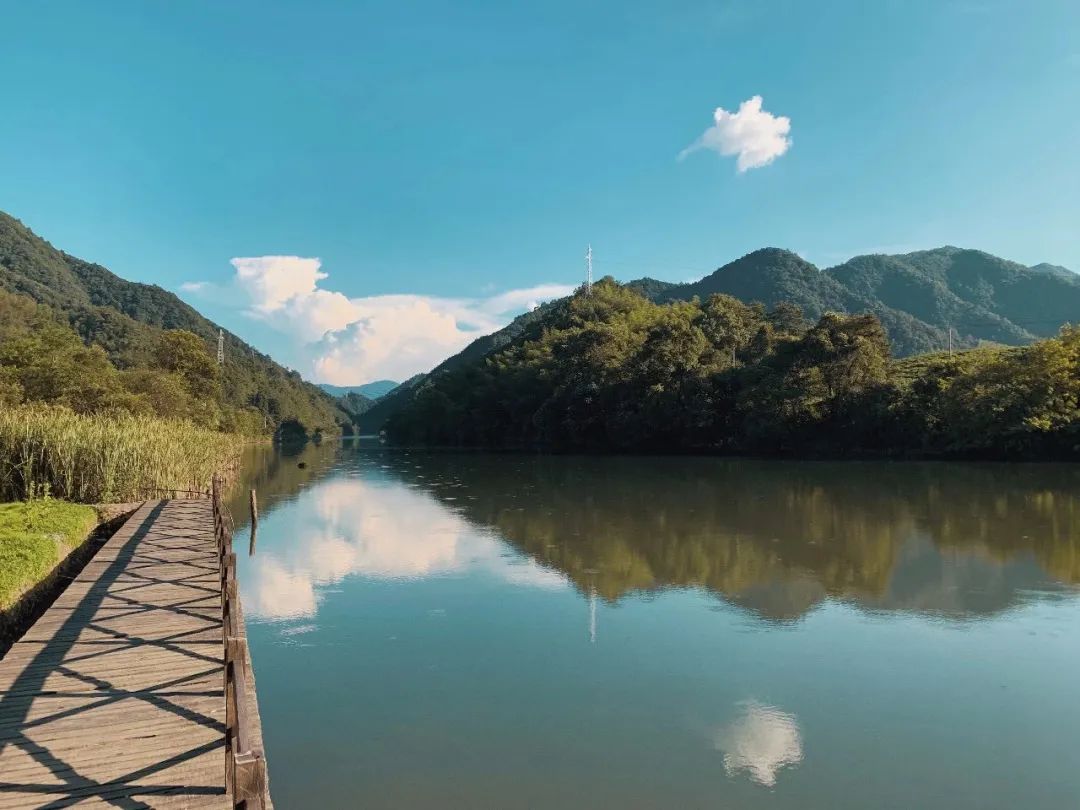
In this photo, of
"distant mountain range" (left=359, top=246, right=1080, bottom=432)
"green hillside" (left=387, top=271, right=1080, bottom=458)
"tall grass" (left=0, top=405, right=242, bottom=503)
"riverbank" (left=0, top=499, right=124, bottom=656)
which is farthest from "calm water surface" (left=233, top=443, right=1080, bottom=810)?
"distant mountain range" (left=359, top=246, right=1080, bottom=432)

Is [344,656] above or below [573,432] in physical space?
below

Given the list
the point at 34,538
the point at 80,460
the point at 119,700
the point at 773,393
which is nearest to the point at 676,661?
the point at 119,700

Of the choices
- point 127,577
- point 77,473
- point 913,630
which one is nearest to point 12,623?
point 127,577

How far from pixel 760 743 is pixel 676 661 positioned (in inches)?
83.5

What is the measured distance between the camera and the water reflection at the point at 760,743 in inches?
228

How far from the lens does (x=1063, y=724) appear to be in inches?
259

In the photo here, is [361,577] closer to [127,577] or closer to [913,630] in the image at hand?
[127,577]

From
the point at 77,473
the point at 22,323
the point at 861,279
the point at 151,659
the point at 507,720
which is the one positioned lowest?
the point at 507,720

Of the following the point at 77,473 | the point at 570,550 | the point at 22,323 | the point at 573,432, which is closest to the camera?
the point at 570,550

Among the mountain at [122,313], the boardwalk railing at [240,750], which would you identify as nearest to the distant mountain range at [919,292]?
the mountain at [122,313]

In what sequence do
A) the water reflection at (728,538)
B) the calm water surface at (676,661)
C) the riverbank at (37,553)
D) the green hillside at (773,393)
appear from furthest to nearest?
the green hillside at (773,393) → the water reflection at (728,538) → the riverbank at (37,553) → the calm water surface at (676,661)

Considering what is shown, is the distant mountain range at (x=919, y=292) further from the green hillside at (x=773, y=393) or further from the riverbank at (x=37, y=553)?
the riverbank at (x=37, y=553)

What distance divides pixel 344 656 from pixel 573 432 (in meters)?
45.1

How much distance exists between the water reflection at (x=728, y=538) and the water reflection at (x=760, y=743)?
147 inches
